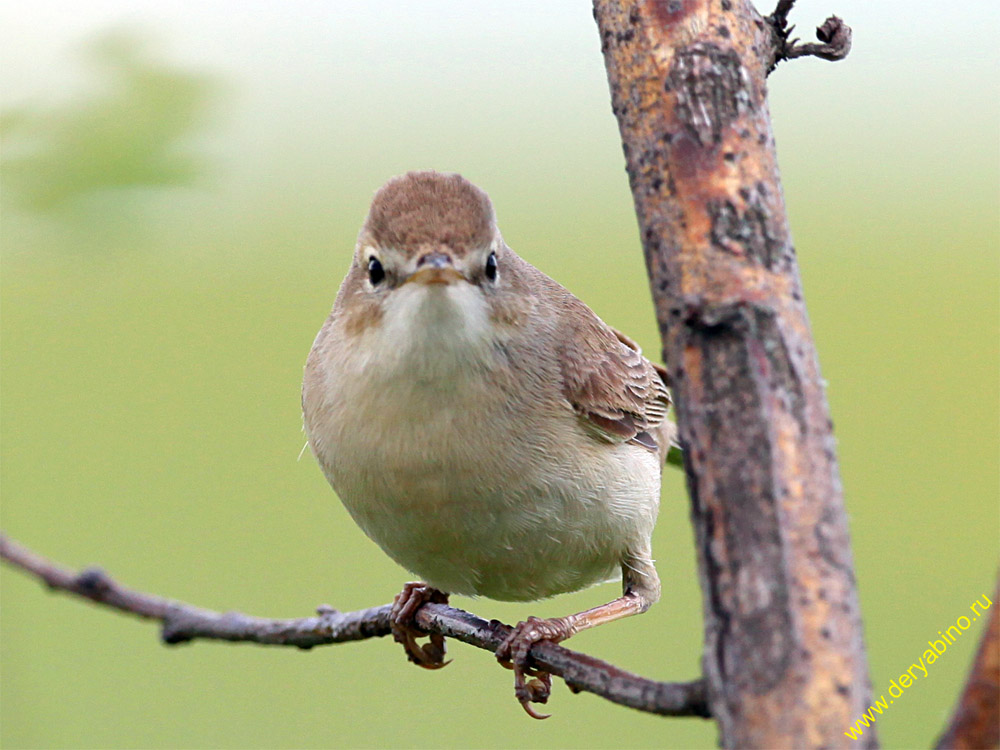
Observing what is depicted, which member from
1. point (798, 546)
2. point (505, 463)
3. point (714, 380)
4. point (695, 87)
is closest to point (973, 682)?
point (798, 546)

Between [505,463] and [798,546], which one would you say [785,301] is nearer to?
[798,546]

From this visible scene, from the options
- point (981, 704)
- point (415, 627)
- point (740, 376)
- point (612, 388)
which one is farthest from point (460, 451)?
point (981, 704)

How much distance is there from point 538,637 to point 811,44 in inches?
70.3

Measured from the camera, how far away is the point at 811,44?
2.69 metres

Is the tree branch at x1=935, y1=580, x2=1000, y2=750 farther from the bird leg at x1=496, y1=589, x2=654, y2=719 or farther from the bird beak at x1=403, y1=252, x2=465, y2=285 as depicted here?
the bird beak at x1=403, y1=252, x2=465, y2=285

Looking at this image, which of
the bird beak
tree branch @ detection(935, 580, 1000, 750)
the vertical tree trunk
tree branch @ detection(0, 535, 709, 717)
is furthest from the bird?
tree branch @ detection(935, 580, 1000, 750)

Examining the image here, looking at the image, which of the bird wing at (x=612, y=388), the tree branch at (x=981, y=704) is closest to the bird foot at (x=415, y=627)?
the bird wing at (x=612, y=388)

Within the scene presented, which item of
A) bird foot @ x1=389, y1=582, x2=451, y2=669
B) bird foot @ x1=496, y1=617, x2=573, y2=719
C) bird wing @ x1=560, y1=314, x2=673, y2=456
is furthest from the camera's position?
bird foot @ x1=389, y1=582, x2=451, y2=669

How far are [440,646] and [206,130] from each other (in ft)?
8.01

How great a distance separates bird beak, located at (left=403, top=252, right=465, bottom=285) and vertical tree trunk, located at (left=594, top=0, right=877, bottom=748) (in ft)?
2.32

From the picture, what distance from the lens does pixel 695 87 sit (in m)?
2.23

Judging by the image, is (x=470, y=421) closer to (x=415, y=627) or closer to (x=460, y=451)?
(x=460, y=451)

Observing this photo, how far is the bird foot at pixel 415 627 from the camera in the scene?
11.8 feet

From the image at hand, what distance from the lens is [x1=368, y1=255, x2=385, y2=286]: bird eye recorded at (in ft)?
9.94
